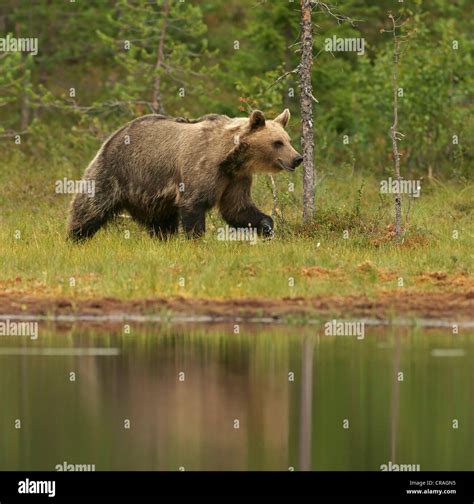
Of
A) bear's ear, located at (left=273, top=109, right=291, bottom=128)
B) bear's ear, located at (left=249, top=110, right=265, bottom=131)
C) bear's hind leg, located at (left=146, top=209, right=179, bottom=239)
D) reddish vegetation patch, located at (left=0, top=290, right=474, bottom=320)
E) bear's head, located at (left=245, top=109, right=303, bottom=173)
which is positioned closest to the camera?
reddish vegetation patch, located at (left=0, top=290, right=474, bottom=320)

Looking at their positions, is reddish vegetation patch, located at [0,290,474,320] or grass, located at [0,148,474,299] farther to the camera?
grass, located at [0,148,474,299]

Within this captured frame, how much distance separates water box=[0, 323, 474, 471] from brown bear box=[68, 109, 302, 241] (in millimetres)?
4548

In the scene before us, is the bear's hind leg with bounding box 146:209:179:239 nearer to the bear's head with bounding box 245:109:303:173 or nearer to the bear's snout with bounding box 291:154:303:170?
the bear's head with bounding box 245:109:303:173

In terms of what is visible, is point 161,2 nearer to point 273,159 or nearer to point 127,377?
point 273,159

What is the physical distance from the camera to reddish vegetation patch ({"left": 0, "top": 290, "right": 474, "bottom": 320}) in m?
13.4

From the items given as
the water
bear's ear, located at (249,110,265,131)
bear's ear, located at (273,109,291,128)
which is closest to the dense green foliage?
bear's ear, located at (273,109,291,128)

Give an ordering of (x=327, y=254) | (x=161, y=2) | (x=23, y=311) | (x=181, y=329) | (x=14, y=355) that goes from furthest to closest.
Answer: (x=161, y=2) → (x=327, y=254) → (x=23, y=311) → (x=181, y=329) → (x=14, y=355)

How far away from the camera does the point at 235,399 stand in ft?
31.6

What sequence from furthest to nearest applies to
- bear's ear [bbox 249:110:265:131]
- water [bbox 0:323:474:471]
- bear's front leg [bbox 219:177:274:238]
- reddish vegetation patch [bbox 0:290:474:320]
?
bear's front leg [bbox 219:177:274:238]
bear's ear [bbox 249:110:265:131]
reddish vegetation patch [bbox 0:290:474:320]
water [bbox 0:323:474:471]

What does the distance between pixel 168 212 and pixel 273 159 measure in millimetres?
1689

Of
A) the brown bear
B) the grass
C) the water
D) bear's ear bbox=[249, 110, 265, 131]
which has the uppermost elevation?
bear's ear bbox=[249, 110, 265, 131]
